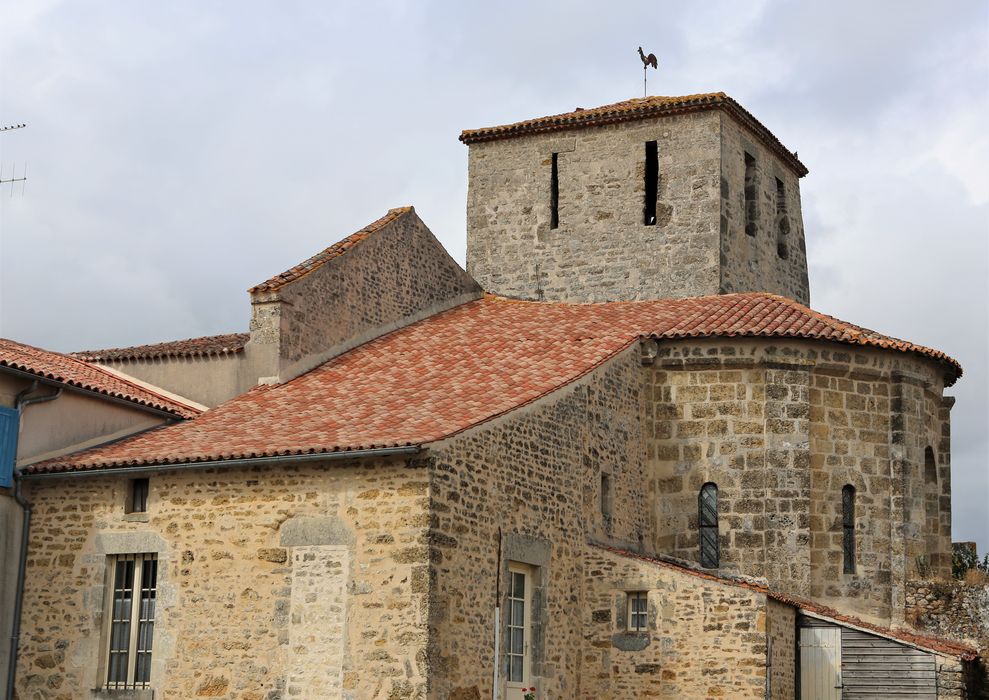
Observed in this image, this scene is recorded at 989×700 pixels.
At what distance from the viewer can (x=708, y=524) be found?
22.3m

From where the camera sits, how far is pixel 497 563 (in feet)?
59.5

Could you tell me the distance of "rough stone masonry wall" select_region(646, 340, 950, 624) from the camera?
22016mm

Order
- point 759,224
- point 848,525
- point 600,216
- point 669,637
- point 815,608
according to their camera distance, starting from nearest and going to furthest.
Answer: point 669,637 < point 815,608 < point 848,525 < point 600,216 < point 759,224

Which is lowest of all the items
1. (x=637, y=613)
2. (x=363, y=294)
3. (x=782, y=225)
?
(x=637, y=613)

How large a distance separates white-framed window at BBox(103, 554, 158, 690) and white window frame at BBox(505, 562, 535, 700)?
432 cm

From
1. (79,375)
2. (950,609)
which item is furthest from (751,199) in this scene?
(79,375)

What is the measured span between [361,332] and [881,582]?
346 inches

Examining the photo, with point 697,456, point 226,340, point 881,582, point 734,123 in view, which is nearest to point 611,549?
point 697,456

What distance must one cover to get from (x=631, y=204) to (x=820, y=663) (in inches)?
421

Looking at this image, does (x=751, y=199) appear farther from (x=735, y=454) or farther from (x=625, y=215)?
(x=735, y=454)

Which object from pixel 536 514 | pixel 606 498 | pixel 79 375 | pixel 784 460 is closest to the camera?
pixel 536 514

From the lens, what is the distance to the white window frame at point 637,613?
19859mm

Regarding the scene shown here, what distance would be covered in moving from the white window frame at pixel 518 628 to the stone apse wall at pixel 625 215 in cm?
998

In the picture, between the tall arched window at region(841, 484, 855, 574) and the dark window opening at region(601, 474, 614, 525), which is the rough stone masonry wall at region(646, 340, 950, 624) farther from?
the dark window opening at region(601, 474, 614, 525)
